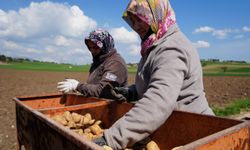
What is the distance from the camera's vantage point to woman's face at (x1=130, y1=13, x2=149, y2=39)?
304 centimetres

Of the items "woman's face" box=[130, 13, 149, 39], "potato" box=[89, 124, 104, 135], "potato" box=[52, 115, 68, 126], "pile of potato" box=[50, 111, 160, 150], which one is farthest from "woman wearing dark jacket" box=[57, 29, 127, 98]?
"woman's face" box=[130, 13, 149, 39]

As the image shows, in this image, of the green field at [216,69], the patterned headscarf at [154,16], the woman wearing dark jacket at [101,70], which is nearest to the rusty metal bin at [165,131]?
the woman wearing dark jacket at [101,70]

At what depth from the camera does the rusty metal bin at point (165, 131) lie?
2.09 m

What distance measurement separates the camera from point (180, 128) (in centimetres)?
301

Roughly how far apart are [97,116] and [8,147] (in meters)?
3.14

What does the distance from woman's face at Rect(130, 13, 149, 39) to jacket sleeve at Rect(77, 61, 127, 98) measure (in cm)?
183

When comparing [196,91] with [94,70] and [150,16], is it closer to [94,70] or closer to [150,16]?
[150,16]

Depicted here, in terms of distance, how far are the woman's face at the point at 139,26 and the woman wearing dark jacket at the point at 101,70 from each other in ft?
5.88

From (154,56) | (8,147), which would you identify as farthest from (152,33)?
(8,147)

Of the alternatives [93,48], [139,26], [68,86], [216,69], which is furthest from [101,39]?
[216,69]

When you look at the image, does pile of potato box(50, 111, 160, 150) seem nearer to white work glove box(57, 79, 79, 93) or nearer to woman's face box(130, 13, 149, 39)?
white work glove box(57, 79, 79, 93)

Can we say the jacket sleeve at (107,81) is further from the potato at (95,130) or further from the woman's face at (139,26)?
the woman's face at (139,26)

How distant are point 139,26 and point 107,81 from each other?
1972 millimetres

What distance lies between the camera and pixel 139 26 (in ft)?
10.2
